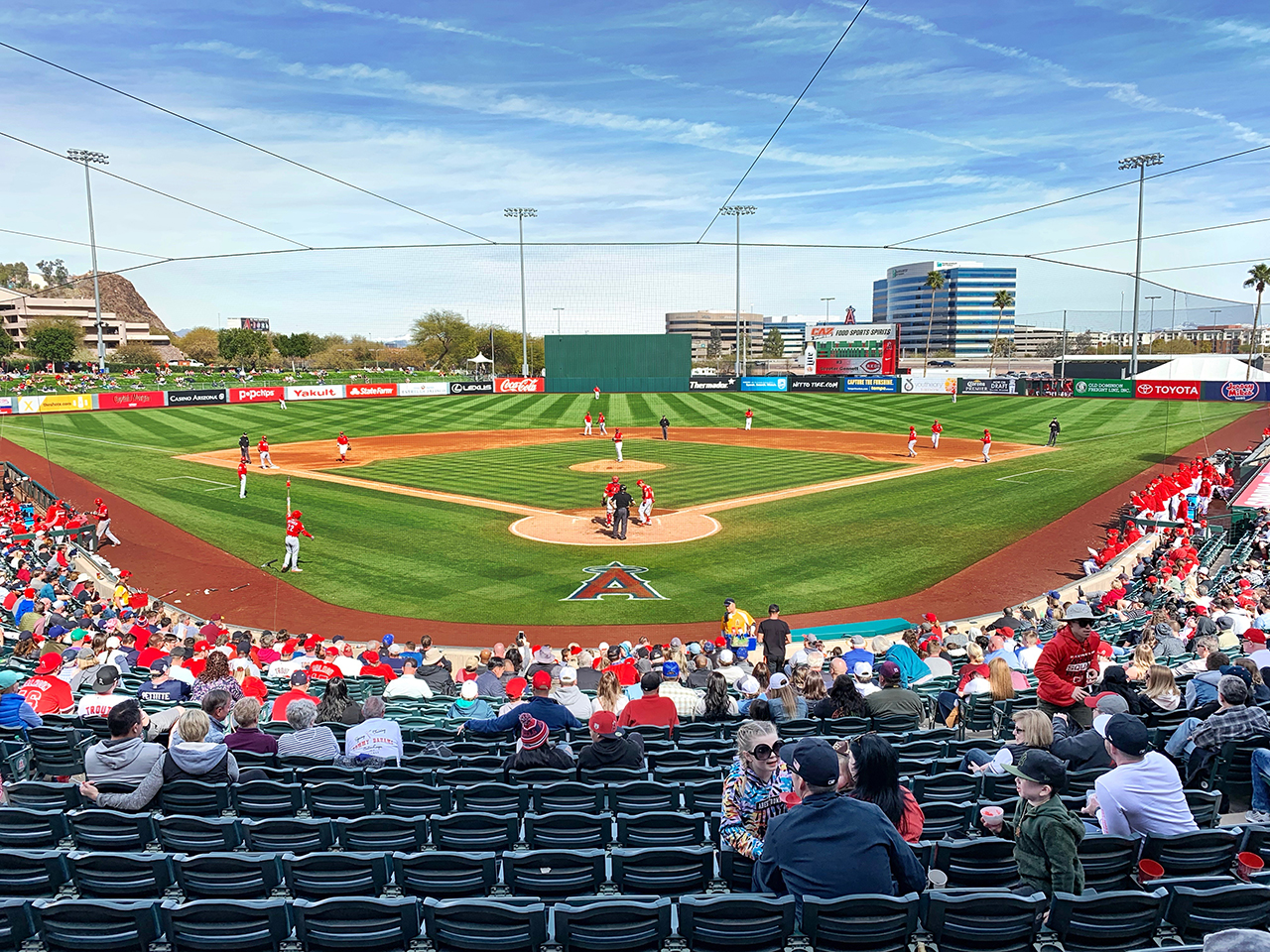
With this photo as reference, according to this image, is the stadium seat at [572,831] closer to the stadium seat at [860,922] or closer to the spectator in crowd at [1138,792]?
the stadium seat at [860,922]

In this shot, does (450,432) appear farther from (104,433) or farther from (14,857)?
(14,857)

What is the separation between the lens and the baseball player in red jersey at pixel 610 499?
75.3ft

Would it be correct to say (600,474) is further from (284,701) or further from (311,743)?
(311,743)

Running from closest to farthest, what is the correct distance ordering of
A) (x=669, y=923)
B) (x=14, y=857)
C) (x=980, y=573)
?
(x=669, y=923)
(x=14, y=857)
(x=980, y=573)

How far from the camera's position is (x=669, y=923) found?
168 inches

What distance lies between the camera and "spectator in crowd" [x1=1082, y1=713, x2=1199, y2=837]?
480 cm

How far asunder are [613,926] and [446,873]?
48.0 inches

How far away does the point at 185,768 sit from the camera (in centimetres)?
604

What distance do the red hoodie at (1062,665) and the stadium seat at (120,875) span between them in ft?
21.9

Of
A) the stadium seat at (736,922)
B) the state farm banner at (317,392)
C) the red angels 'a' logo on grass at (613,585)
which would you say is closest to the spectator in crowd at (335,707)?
the stadium seat at (736,922)

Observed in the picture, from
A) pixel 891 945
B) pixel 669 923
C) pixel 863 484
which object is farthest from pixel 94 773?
pixel 863 484

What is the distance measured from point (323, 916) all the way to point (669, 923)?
187 centimetres

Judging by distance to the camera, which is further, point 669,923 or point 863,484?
point 863,484

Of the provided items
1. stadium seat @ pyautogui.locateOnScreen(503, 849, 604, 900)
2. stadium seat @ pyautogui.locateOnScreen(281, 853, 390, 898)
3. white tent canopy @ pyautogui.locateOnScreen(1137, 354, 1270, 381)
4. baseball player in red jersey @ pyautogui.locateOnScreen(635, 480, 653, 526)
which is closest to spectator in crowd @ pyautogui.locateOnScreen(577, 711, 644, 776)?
stadium seat @ pyautogui.locateOnScreen(503, 849, 604, 900)
